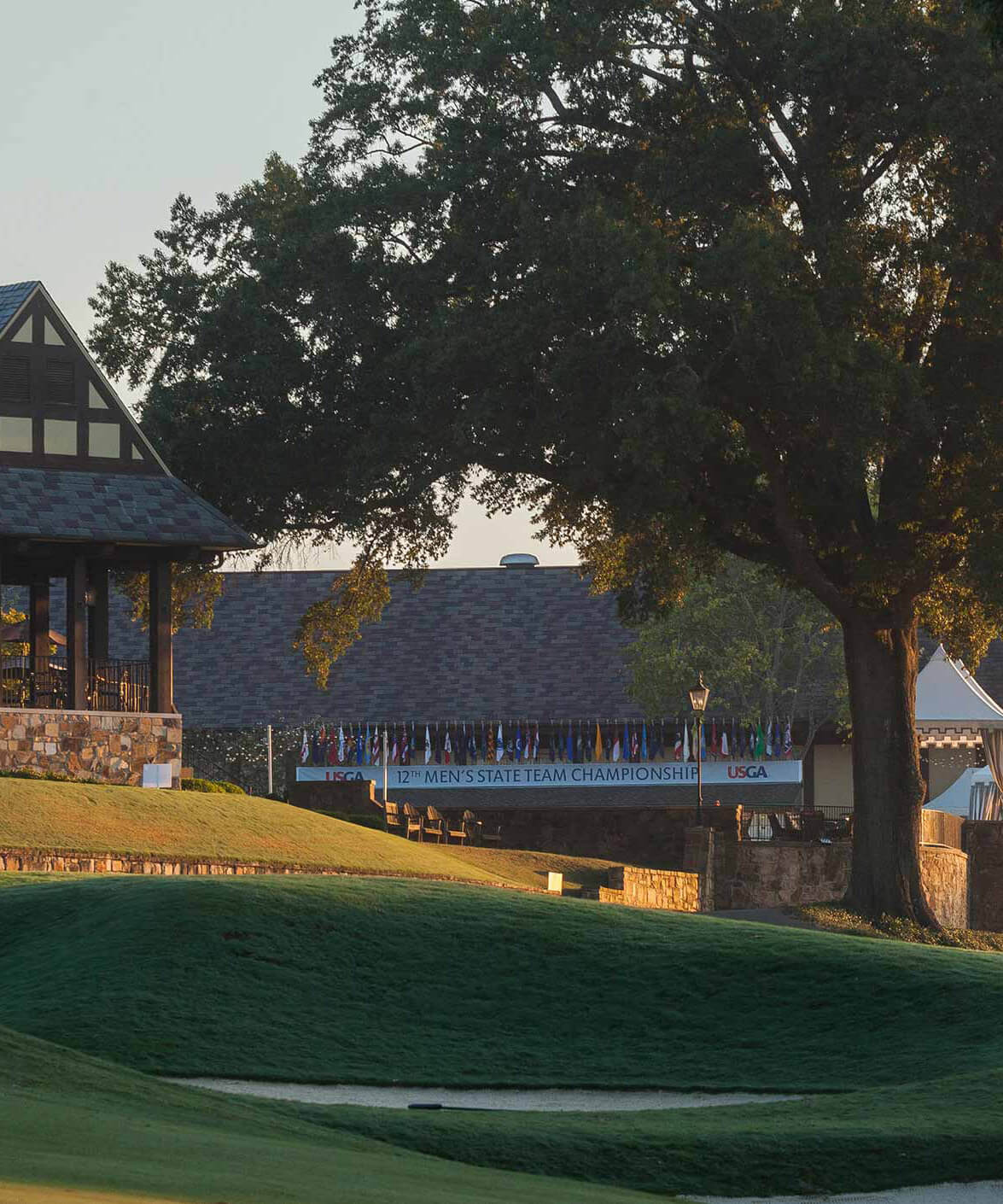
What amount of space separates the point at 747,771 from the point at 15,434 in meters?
21.8

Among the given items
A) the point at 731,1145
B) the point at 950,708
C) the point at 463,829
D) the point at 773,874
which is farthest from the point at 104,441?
the point at 731,1145

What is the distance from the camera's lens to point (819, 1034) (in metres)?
17.9

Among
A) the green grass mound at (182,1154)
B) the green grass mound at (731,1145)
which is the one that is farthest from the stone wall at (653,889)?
the green grass mound at (182,1154)

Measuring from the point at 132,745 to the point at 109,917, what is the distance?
16622 mm

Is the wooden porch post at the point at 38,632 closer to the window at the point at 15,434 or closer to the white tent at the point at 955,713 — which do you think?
the window at the point at 15,434

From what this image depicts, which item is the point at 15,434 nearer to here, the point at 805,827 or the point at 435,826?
the point at 435,826

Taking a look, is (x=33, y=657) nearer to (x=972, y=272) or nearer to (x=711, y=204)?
(x=711, y=204)

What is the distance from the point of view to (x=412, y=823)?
127 ft

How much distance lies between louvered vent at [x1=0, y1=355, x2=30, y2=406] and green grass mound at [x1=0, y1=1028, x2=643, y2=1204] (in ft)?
78.3

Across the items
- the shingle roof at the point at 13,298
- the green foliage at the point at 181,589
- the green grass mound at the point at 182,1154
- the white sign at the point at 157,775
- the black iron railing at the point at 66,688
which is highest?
the shingle roof at the point at 13,298

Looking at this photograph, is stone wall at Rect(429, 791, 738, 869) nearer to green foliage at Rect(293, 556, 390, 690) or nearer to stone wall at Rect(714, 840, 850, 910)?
stone wall at Rect(714, 840, 850, 910)

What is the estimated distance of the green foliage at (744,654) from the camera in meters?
52.4

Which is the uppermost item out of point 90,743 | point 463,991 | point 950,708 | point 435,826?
point 950,708

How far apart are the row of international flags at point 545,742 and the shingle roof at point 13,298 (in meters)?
16.2
